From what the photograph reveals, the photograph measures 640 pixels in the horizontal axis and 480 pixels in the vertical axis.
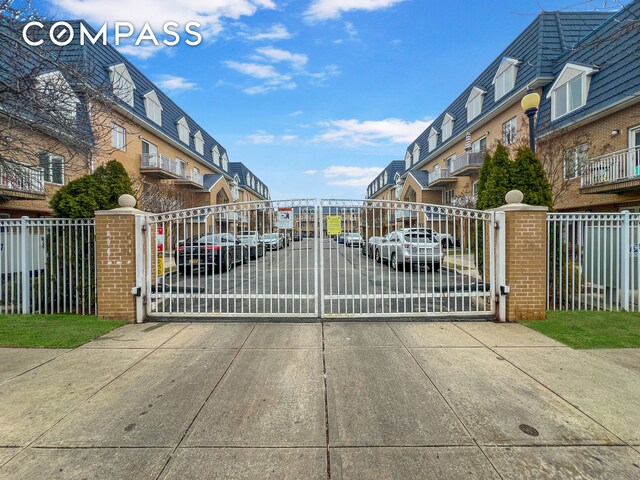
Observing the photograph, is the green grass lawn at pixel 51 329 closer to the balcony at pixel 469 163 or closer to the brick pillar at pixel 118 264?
the brick pillar at pixel 118 264

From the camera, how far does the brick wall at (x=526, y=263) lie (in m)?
5.86

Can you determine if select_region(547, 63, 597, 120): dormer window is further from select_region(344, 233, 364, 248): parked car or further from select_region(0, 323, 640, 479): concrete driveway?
select_region(0, 323, 640, 479): concrete driveway

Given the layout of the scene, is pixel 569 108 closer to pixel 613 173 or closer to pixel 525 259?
pixel 613 173

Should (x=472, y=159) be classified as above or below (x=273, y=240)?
above

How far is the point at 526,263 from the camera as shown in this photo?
5875 mm

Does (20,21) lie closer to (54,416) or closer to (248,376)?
(54,416)

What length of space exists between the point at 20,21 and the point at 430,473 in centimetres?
774

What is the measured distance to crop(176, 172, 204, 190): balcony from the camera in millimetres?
26983

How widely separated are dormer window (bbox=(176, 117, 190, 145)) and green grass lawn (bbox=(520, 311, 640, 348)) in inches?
1183

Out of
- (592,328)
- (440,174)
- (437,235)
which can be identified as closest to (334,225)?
(437,235)

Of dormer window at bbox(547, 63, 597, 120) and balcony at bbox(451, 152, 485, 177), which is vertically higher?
dormer window at bbox(547, 63, 597, 120)

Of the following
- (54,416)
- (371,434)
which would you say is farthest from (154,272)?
(371,434)

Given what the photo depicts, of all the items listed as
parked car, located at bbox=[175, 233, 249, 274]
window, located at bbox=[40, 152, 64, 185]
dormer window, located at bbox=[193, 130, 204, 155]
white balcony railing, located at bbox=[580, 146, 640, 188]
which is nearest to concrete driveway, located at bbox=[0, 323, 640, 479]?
parked car, located at bbox=[175, 233, 249, 274]

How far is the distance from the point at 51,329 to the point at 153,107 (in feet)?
77.3
